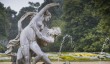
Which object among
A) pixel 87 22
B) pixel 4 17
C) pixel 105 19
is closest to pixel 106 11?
pixel 105 19

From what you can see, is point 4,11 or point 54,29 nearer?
point 54,29

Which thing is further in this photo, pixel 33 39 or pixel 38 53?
pixel 33 39

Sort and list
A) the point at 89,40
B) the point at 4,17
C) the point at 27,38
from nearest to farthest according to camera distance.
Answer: the point at 27,38 → the point at 89,40 → the point at 4,17

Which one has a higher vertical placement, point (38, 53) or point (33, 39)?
point (33, 39)

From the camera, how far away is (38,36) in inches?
344

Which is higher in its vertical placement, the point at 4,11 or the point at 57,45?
the point at 4,11

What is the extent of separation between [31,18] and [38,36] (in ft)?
2.08

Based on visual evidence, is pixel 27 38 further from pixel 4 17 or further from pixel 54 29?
pixel 4 17

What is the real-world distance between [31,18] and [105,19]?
32.3ft

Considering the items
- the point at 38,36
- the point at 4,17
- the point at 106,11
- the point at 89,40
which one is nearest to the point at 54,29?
the point at 38,36

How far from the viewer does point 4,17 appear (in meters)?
31.7

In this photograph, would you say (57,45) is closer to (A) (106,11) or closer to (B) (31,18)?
(A) (106,11)

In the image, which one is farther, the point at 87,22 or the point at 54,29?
the point at 87,22

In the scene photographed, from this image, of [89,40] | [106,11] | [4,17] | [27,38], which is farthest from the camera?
[4,17]
